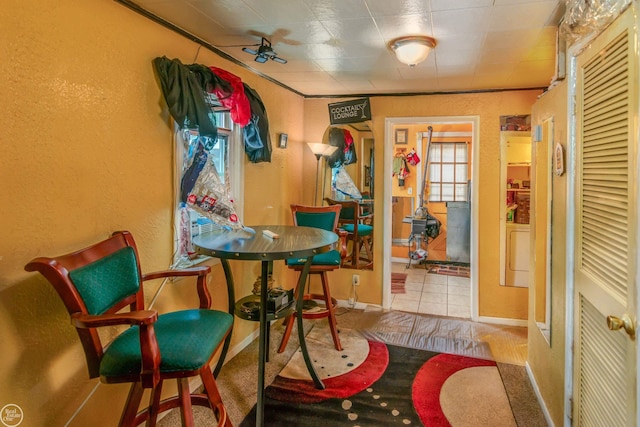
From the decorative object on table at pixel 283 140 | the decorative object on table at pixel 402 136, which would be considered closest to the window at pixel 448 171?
the decorative object on table at pixel 402 136

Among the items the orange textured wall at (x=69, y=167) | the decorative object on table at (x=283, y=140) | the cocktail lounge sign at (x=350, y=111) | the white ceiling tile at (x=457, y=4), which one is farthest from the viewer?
the cocktail lounge sign at (x=350, y=111)

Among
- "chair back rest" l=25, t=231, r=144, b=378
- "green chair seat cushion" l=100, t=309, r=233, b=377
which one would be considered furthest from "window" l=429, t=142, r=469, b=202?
"chair back rest" l=25, t=231, r=144, b=378

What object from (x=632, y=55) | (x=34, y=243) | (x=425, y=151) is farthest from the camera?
(x=425, y=151)

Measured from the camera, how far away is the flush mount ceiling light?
7.52 ft

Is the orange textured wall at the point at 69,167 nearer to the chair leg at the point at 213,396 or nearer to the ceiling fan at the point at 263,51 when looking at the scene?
the ceiling fan at the point at 263,51

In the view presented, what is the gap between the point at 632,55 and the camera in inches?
43.9

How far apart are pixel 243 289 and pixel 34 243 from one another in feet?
5.81

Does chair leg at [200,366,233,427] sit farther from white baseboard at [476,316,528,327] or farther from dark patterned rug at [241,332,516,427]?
white baseboard at [476,316,528,327]

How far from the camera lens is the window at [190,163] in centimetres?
229

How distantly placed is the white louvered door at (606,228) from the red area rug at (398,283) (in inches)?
119

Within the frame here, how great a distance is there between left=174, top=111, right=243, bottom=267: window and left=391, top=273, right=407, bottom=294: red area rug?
8.23 feet

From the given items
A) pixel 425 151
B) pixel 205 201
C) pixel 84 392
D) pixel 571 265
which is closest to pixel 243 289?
pixel 205 201

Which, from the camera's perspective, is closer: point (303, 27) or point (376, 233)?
point (303, 27)

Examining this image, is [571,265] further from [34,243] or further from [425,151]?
[425,151]
